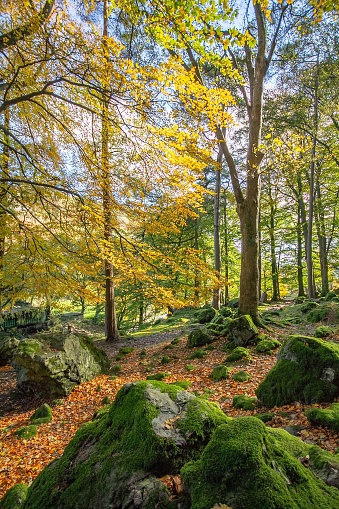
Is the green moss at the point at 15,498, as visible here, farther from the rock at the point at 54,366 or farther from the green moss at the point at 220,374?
the green moss at the point at 220,374

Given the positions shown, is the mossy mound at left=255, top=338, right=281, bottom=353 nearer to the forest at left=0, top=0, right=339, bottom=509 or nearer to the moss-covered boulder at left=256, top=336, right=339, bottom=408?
the forest at left=0, top=0, right=339, bottom=509

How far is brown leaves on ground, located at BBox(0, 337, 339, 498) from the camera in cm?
391

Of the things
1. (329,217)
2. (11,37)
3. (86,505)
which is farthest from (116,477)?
(329,217)

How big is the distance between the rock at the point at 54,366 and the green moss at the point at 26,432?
143cm

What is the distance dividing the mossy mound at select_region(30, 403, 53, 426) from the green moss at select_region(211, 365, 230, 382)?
3513mm

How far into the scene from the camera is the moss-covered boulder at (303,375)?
163 inches

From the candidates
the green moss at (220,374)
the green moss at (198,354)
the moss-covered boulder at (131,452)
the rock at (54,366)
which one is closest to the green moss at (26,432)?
the rock at (54,366)

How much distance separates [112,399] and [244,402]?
306 cm

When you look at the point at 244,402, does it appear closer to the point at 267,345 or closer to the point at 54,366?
the point at 267,345

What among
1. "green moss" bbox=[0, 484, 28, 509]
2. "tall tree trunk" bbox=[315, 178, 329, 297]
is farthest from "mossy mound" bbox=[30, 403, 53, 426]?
"tall tree trunk" bbox=[315, 178, 329, 297]

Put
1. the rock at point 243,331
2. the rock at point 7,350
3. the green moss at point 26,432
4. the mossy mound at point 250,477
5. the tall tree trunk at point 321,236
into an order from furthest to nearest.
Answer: the tall tree trunk at point 321,236 → the rock at point 7,350 → the rock at point 243,331 → the green moss at point 26,432 → the mossy mound at point 250,477

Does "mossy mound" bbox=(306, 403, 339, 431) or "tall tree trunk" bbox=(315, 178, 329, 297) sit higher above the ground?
"tall tree trunk" bbox=(315, 178, 329, 297)

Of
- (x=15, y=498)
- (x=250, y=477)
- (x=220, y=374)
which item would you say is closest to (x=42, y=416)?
(x=15, y=498)

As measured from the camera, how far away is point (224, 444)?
6.18 ft
